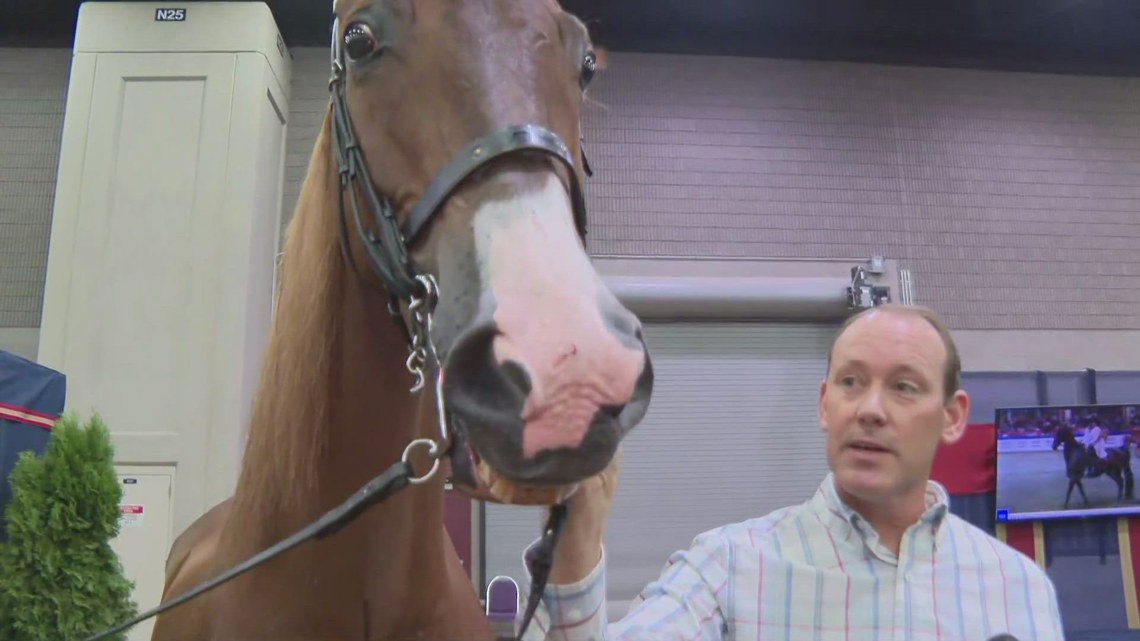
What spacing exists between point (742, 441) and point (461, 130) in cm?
346

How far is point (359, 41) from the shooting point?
32.0 inches

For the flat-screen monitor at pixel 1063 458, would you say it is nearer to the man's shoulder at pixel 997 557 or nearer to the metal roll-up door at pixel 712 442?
the metal roll-up door at pixel 712 442

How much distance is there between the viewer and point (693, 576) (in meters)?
1.17

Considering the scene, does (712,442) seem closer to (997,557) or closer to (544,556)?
(997,557)

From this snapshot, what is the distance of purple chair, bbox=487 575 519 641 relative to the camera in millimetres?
2824

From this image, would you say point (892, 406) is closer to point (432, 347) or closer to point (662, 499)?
point (432, 347)

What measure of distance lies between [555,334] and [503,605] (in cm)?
266

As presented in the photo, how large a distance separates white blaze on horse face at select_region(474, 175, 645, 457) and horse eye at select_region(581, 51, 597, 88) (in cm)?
36

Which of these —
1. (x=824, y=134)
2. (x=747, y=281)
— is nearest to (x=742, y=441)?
(x=747, y=281)

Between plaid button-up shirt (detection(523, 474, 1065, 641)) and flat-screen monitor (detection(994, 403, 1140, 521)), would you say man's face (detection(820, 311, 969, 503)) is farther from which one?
flat-screen monitor (detection(994, 403, 1140, 521))

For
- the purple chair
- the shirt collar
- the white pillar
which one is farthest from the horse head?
the white pillar

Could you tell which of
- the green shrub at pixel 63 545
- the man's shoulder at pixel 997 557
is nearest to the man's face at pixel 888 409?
the man's shoulder at pixel 997 557

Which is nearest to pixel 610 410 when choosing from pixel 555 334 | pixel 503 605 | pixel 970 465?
pixel 555 334

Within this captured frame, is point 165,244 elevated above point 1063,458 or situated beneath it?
elevated above
